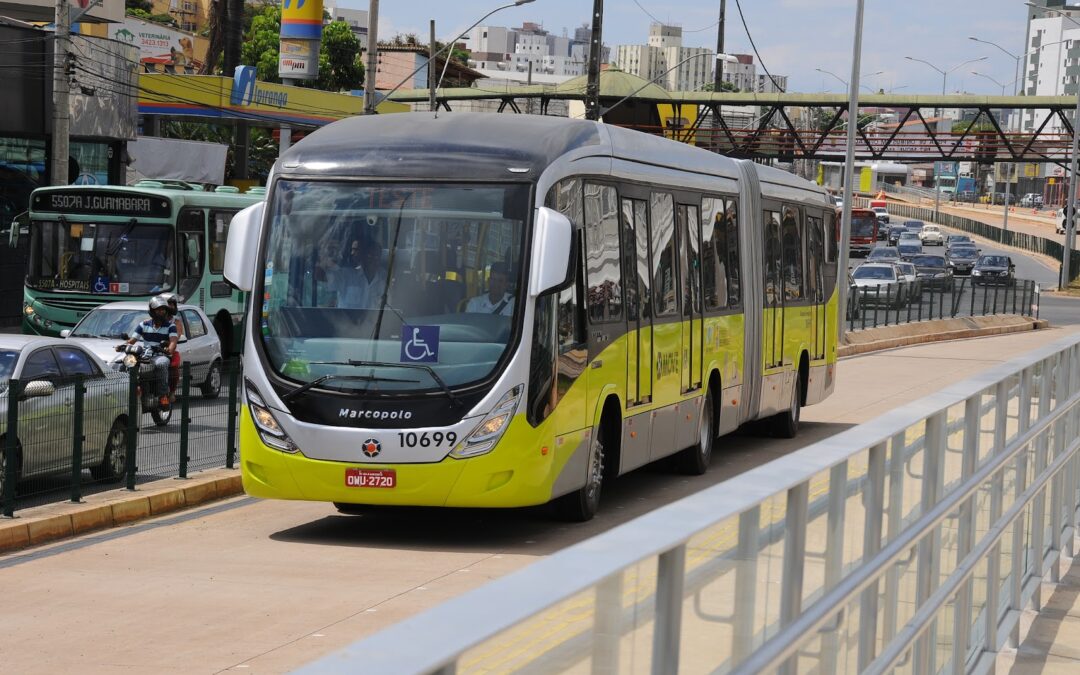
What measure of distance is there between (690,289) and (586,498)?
3.56m

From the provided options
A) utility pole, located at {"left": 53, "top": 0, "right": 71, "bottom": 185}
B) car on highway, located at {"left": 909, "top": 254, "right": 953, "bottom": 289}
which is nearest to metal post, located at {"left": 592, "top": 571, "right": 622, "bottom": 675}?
utility pole, located at {"left": 53, "top": 0, "right": 71, "bottom": 185}

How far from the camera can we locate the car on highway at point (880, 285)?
4381cm

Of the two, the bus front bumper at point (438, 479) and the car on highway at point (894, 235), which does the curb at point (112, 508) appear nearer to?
the bus front bumper at point (438, 479)

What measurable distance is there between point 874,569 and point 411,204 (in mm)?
7956

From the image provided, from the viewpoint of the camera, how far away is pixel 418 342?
1223cm

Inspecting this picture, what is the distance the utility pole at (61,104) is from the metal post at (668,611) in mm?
29038

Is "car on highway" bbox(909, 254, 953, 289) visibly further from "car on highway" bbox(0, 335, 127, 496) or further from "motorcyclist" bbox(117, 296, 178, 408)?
"car on highway" bbox(0, 335, 127, 496)

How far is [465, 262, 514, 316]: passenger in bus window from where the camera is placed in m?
12.3

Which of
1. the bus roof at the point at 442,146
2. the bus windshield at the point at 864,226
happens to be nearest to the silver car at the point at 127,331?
the bus roof at the point at 442,146

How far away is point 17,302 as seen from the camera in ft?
128

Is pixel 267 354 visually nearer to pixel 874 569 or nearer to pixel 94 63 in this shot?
pixel 874 569

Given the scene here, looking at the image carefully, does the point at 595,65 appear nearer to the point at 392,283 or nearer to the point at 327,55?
the point at 392,283

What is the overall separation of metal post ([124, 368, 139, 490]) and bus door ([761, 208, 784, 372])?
758 centimetres

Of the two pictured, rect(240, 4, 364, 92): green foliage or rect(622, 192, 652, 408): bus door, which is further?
rect(240, 4, 364, 92): green foliage
